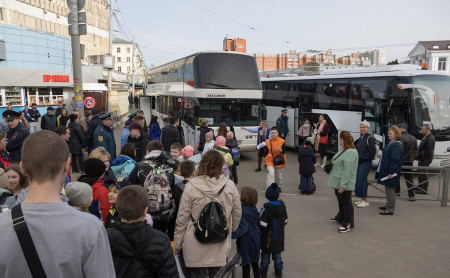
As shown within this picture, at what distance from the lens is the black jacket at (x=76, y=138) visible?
10438 millimetres

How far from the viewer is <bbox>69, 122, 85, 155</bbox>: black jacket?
10.4 metres

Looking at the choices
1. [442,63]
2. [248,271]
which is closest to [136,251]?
[248,271]

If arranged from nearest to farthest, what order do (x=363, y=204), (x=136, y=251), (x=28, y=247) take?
(x=28, y=247) < (x=136, y=251) < (x=363, y=204)

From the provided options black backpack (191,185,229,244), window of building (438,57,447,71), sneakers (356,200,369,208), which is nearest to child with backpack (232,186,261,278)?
black backpack (191,185,229,244)

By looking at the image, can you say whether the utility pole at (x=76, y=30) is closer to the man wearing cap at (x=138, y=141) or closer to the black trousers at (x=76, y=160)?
the black trousers at (x=76, y=160)

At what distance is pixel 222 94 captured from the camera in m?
13.6

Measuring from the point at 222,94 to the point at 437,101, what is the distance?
7279 millimetres

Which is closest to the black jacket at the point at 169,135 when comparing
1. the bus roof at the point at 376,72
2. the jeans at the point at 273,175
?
the jeans at the point at 273,175

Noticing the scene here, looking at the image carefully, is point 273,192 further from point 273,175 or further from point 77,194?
point 273,175

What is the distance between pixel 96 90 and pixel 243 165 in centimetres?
2159

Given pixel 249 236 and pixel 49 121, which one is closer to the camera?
pixel 249 236

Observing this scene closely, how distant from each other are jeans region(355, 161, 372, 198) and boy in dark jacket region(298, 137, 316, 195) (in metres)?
1.33

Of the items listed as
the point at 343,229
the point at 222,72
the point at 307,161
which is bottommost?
the point at 343,229

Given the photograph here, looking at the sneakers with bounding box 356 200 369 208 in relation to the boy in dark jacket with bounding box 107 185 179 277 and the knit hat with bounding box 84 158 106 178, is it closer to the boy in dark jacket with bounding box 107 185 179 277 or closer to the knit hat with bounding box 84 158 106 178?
the knit hat with bounding box 84 158 106 178
